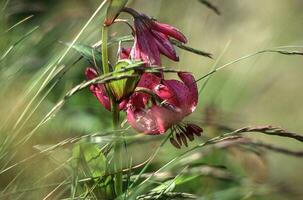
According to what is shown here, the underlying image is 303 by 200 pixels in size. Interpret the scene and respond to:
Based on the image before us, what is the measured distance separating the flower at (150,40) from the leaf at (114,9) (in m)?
0.02

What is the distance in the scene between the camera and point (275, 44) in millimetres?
1689

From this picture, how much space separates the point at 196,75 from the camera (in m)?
1.73

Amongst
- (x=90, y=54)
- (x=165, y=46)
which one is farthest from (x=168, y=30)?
(x=90, y=54)

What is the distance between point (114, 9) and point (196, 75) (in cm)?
60

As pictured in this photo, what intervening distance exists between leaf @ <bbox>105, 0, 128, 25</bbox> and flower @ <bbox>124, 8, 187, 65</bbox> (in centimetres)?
2

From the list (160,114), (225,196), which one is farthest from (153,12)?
(225,196)

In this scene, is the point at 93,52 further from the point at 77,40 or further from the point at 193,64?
the point at 193,64

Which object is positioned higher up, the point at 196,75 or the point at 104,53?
the point at 104,53

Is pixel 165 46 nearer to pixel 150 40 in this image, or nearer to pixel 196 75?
pixel 150 40

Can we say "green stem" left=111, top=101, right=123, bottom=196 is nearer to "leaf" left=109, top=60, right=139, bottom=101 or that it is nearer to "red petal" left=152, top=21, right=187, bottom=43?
"leaf" left=109, top=60, right=139, bottom=101

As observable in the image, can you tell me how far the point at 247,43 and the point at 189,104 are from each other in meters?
0.88

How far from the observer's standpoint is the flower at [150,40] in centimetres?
116

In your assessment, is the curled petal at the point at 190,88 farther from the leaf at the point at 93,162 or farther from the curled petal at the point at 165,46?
the leaf at the point at 93,162

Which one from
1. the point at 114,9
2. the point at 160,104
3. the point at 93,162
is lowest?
the point at 93,162
